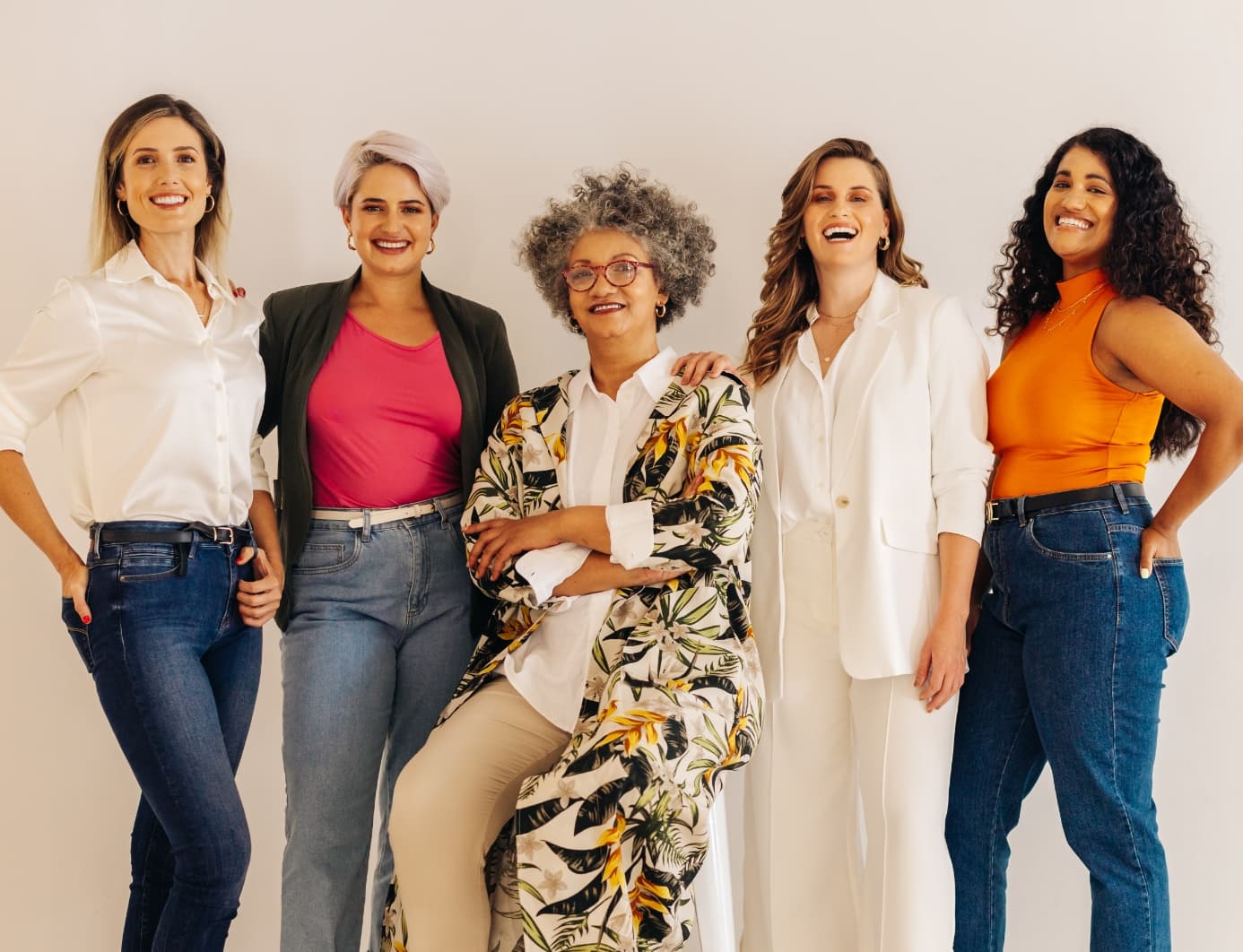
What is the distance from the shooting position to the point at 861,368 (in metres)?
2.45

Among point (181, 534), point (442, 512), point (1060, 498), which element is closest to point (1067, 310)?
point (1060, 498)

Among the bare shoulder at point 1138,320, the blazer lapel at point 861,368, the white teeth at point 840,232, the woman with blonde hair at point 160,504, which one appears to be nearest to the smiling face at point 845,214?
the white teeth at point 840,232

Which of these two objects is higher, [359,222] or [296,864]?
[359,222]

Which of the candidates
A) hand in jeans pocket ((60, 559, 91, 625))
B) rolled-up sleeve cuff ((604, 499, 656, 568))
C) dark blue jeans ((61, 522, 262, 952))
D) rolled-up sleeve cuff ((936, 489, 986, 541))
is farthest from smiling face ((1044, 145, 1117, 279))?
hand in jeans pocket ((60, 559, 91, 625))

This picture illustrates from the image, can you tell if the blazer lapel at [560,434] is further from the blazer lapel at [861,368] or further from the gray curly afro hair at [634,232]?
the blazer lapel at [861,368]

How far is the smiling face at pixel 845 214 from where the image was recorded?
250 cm

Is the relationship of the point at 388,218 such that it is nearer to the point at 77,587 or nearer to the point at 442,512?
the point at 442,512

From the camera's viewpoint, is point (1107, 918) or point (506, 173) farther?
point (506, 173)

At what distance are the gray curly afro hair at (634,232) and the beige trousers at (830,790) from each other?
67cm

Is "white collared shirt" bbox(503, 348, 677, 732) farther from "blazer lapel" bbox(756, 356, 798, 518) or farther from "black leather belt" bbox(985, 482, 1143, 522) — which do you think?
"black leather belt" bbox(985, 482, 1143, 522)

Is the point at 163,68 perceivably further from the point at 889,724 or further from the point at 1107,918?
the point at 1107,918

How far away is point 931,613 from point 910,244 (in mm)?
1223

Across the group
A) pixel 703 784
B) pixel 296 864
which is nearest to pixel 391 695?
pixel 296 864

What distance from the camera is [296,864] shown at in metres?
2.41
